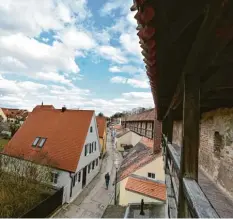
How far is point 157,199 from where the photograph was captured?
9648 mm

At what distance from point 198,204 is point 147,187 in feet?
31.3

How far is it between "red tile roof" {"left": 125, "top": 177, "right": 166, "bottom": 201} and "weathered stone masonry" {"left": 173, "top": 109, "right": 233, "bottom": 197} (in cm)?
450

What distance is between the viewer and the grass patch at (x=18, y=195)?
10375 mm

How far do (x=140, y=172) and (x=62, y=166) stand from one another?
5909 millimetres

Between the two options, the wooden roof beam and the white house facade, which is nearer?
the wooden roof beam

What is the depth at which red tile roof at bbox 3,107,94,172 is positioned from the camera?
14914 millimetres

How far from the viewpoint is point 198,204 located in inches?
59.6

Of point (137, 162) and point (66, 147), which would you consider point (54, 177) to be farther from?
point (137, 162)

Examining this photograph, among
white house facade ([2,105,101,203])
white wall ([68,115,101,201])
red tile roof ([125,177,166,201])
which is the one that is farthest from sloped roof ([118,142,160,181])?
white house facade ([2,105,101,203])

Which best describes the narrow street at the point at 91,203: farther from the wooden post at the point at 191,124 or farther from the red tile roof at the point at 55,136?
the wooden post at the point at 191,124

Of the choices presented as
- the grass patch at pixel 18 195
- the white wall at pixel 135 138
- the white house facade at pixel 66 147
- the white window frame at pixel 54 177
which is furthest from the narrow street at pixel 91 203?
the white wall at pixel 135 138

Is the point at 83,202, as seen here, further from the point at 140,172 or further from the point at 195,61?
the point at 195,61

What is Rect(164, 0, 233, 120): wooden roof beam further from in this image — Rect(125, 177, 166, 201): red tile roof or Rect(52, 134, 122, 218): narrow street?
Rect(52, 134, 122, 218): narrow street

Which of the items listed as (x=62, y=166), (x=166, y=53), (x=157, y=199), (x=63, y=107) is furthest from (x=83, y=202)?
(x=166, y=53)
